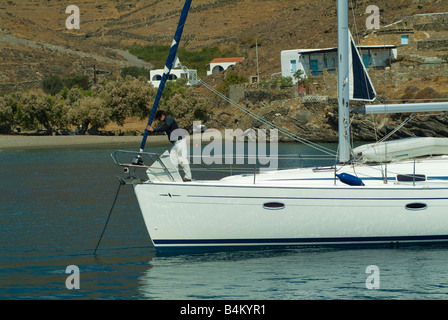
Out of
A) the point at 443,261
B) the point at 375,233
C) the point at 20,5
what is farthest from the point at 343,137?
the point at 20,5

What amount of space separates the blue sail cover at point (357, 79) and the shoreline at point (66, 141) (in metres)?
44.3

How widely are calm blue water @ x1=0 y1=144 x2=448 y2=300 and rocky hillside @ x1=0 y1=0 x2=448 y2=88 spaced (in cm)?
6284

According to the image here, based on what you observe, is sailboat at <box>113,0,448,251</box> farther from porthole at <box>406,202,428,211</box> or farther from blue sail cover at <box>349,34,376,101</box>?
blue sail cover at <box>349,34,376,101</box>

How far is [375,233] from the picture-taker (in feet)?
51.1

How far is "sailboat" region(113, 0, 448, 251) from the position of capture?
1509cm

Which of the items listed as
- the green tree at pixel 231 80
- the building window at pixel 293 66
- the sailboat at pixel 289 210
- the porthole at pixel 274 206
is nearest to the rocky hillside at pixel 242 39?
the green tree at pixel 231 80

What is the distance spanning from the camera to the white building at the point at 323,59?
66.1 meters

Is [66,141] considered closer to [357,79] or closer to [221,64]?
[221,64]

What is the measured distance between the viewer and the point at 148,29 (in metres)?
164

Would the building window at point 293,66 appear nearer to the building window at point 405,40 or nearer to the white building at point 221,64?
the building window at point 405,40

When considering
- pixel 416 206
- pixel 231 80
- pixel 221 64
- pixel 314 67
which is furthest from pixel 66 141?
pixel 416 206


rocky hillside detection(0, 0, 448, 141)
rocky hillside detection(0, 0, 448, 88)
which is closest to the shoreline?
rocky hillside detection(0, 0, 448, 141)

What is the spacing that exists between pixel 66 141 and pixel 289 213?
51.0 m
